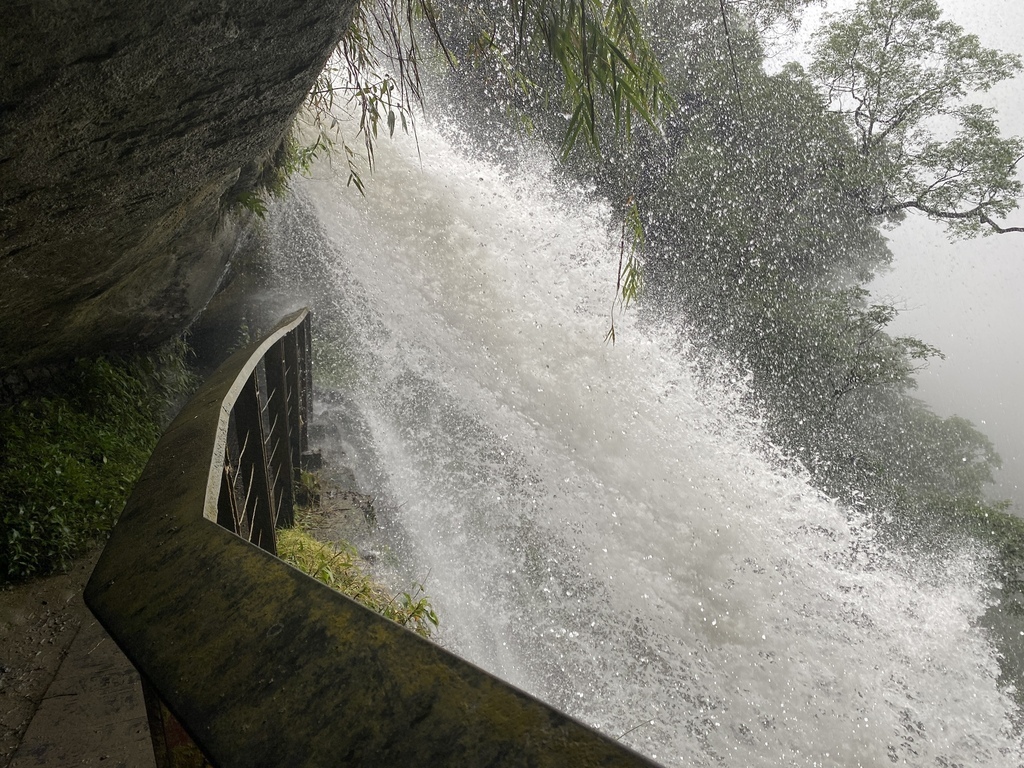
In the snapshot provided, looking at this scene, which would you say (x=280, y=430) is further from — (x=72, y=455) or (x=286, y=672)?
(x=286, y=672)

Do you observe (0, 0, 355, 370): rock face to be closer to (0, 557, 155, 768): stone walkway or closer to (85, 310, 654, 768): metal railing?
(0, 557, 155, 768): stone walkway

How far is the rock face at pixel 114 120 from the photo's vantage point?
1.63 m

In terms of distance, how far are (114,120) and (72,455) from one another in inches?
81.1

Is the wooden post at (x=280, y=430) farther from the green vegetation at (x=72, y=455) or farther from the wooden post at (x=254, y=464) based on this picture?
the green vegetation at (x=72, y=455)

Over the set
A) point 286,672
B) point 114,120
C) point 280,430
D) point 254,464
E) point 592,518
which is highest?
point 114,120

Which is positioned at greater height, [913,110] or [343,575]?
[913,110]

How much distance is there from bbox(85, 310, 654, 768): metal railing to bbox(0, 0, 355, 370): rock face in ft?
4.84

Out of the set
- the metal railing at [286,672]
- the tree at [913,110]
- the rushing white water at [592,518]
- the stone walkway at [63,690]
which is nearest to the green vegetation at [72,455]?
the stone walkway at [63,690]

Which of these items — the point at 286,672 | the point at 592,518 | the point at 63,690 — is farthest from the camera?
the point at 592,518

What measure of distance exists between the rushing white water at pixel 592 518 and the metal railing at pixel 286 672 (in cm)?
439

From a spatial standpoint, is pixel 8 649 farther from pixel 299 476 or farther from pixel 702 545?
pixel 702 545

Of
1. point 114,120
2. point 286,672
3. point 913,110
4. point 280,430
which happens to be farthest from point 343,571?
point 913,110

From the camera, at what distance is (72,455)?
3.26 m

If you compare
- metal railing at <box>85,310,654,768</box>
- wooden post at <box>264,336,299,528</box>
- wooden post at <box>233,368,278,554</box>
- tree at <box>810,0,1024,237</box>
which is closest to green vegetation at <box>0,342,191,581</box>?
wooden post at <box>264,336,299,528</box>
